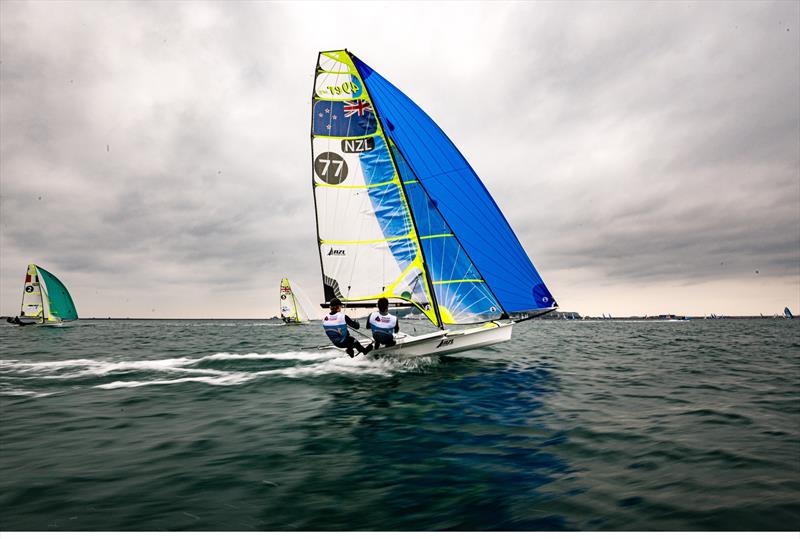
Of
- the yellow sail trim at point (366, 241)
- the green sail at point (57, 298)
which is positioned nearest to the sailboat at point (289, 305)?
the green sail at point (57, 298)

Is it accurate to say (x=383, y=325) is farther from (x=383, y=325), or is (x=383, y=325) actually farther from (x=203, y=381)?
(x=203, y=381)

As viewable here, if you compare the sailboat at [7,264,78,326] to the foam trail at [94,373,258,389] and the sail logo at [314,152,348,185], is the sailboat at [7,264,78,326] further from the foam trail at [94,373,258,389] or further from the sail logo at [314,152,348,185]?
the sail logo at [314,152,348,185]

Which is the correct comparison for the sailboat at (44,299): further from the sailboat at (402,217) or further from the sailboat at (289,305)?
the sailboat at (402,217)

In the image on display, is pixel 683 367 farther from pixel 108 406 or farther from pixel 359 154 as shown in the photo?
pixel 108 406

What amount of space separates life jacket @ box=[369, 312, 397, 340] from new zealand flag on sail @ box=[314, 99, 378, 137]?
6.65 metres

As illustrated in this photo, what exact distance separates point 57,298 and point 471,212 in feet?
209

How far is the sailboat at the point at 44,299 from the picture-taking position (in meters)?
48.2

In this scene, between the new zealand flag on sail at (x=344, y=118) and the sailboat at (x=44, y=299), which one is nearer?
the new zealand flag on sail at (x=344, y=118)

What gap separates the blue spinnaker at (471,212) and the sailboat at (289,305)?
191ft

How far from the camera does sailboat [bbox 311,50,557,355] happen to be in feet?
45.2

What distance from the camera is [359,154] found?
1391 centimetres

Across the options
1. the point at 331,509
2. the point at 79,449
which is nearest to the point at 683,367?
the point at 331,509

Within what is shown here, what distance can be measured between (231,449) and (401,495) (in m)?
2.98

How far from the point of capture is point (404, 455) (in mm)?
5281
